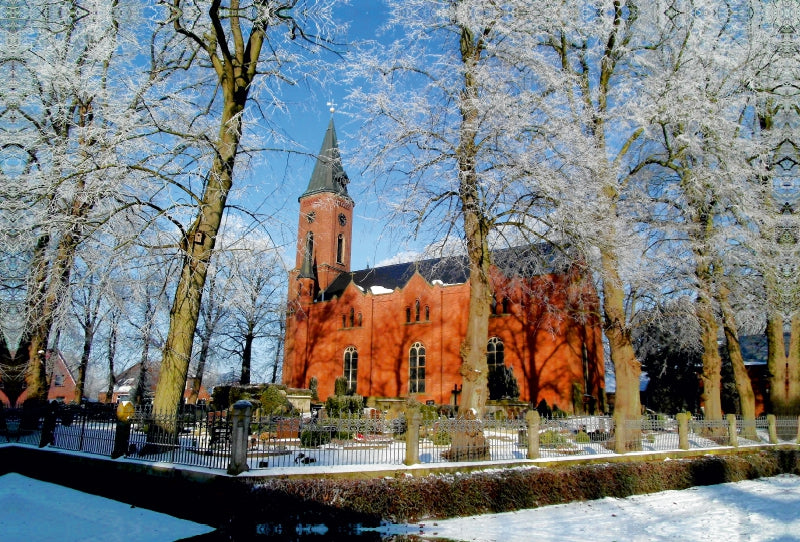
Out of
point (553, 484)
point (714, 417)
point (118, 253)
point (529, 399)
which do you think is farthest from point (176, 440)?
point (529, 399)

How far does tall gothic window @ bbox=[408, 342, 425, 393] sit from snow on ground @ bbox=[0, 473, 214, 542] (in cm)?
2606

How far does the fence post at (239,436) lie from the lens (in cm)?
829

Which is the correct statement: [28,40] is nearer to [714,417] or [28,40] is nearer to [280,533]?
[280,533]

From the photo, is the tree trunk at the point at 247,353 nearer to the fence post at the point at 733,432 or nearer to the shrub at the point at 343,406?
the shrub at the point at 343,406

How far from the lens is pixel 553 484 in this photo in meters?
10.4

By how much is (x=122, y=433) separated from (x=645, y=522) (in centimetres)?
940

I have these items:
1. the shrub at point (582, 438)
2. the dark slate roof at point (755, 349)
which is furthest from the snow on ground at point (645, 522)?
the dark slate roof at point (755, 349)

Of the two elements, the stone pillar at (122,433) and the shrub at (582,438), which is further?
the shrub at (582,438)

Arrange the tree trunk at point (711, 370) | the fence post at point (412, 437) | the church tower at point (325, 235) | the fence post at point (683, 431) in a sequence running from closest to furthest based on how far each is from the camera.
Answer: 1. the fence post at point (412, 437)
2. the fence post at point (683, 431)
3. the tree trunk at point (711, 370)
4. the church tower at point (325, 235)

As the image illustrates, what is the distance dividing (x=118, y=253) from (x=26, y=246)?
1.89 metres

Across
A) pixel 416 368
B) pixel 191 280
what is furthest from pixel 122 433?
pixel 416 368

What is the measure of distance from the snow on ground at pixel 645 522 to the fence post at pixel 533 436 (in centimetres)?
134

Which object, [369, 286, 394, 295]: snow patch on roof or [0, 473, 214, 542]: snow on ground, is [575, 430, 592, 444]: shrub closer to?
[0, 473, 214, 542]: snow on ground

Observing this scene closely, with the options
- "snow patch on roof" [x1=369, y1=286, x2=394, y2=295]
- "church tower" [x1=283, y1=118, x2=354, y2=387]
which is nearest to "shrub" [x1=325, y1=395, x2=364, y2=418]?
"snow patch on roof" [x1=369, y1=286, x2=394, y2=295]
